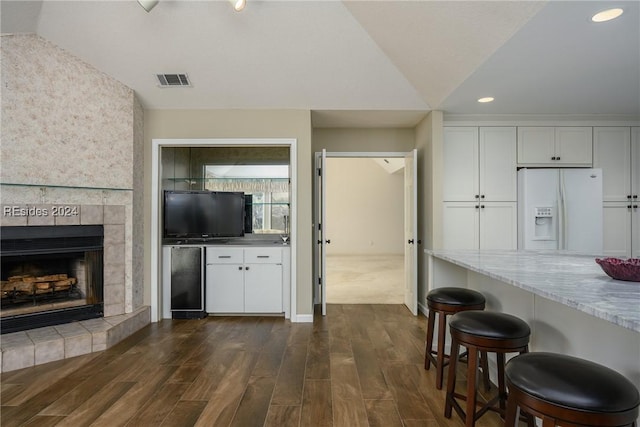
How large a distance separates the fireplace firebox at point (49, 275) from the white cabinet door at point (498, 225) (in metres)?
4.21

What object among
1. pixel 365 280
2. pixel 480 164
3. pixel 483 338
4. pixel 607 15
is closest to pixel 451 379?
pixel 483 338

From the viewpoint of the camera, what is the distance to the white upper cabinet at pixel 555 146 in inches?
157

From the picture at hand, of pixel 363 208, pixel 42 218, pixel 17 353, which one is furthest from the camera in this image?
pixel 363 208

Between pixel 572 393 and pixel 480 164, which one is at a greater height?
pixel 480 164

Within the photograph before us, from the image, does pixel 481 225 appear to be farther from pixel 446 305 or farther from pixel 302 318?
pixel 302 318

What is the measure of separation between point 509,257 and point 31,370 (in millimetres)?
3659

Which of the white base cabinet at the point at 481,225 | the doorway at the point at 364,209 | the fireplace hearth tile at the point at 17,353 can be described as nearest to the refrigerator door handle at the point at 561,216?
the white base cabinet at the point at 481,225

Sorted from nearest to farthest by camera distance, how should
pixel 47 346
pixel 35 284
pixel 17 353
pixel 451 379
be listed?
pixel 451 379 < pixel 17 353 < pixel 47 346 < pixel 35 284

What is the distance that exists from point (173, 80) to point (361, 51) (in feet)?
6.29

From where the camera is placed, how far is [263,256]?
12.9 ft

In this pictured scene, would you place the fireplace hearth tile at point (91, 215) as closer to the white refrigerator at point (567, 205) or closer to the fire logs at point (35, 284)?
the fire logs at point (35, 284)

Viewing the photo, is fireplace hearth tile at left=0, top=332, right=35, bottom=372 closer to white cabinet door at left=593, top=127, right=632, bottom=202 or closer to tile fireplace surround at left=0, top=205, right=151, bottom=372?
tile fireplace surround at left=0, top=205, right=151, bottom=372

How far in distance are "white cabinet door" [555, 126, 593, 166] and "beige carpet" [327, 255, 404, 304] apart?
2698 millimetres

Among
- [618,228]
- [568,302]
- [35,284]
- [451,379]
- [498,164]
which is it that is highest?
[498,164]
